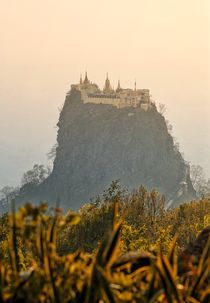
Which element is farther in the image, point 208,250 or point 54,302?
point 208,250

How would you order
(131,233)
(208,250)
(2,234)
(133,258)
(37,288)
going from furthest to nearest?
(2,234) < (131,233) < (133,258) < (208,250) < (37,288)

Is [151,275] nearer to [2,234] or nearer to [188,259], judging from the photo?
[188,259]

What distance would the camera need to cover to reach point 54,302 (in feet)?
24.3

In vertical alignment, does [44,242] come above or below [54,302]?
above

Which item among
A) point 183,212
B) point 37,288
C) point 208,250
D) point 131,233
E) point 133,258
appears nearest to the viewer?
point 37,288

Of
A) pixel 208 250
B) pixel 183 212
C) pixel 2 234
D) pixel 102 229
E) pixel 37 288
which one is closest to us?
pixel 37 288

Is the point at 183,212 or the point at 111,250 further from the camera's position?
the point at 183,212

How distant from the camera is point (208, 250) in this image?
28.0 feet

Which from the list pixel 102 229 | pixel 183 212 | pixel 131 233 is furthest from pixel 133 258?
pixel 183 212

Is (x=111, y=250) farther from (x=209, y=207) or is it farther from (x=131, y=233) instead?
(x=209, y=207)

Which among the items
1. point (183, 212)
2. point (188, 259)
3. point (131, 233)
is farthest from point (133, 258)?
point (183, 212)

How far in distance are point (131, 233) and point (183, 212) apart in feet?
109

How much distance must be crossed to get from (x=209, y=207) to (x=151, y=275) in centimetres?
7544

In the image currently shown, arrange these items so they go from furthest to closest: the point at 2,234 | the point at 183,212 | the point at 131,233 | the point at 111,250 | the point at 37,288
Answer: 1. the point at 183,212
2. the point at 2,234
3. the point at 131,233
4. the point at 111,250
5. the point at 37,288
